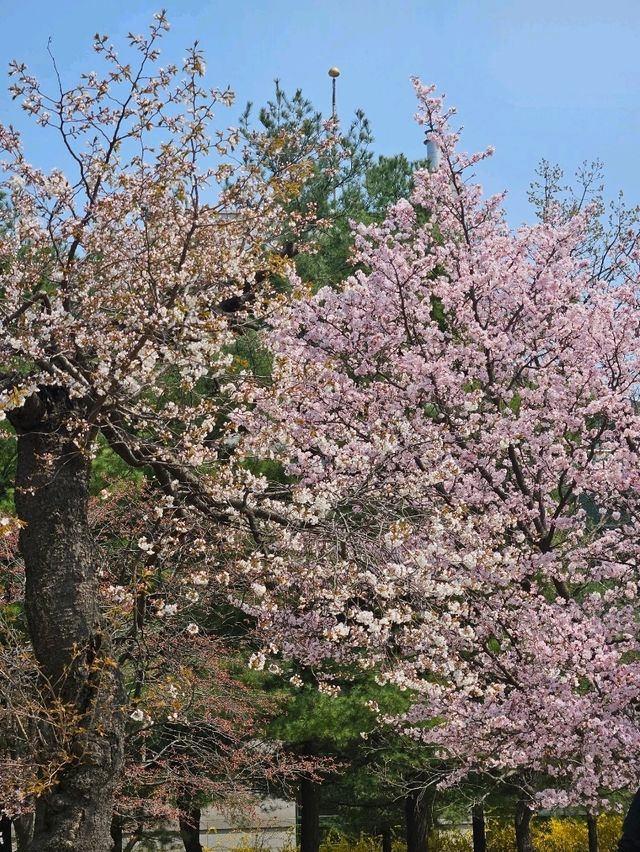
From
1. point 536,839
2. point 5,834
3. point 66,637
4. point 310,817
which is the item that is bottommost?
point 536,839

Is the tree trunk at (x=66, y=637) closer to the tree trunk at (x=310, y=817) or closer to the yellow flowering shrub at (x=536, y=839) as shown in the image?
the tree trunk at (x=310, y=817)

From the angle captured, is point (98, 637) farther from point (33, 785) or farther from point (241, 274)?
point (241, 274)

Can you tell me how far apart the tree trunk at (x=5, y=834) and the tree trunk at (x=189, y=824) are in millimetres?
2902

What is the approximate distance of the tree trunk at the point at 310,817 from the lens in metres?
15.7

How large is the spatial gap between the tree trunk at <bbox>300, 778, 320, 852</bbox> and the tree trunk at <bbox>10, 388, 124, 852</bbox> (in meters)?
9.09

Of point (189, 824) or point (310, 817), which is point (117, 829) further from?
point (310, 817)

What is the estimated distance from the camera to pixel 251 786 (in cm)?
1493

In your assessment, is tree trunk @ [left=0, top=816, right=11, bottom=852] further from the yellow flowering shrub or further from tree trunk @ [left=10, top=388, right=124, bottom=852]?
tree trunk @ [left=10, top=388, right=124, bottom=852]

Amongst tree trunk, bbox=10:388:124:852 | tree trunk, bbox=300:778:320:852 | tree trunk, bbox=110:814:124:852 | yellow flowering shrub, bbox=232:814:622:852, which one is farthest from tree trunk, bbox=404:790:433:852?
tree trunk, bbox=10:388:124:852

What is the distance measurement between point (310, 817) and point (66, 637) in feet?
32.4

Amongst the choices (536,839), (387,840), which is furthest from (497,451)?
(536,839)

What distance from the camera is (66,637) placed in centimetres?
746

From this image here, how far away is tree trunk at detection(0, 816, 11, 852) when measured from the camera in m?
16.4

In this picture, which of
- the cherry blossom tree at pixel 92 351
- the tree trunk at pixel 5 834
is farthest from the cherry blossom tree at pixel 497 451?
the tree trunk at pixel 5 834
